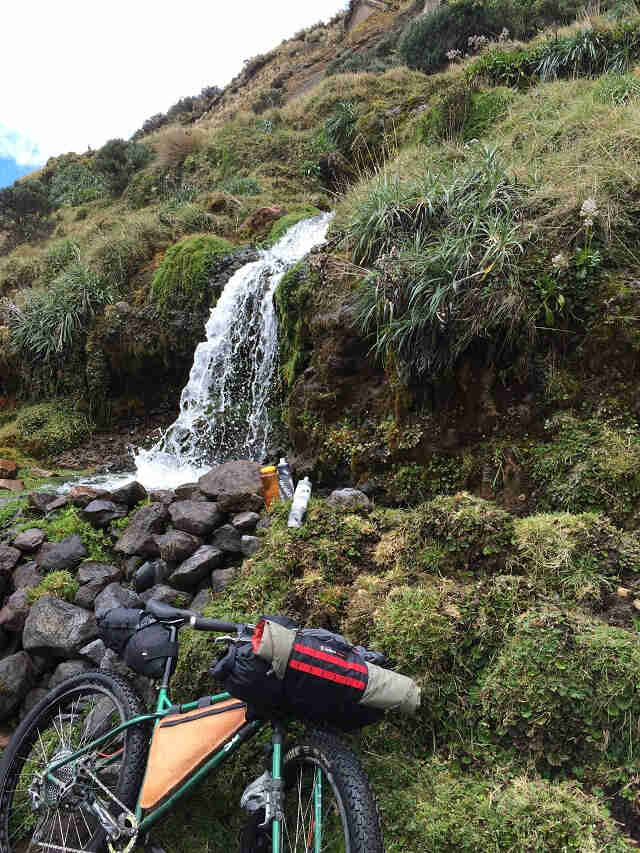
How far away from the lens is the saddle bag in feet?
7.14

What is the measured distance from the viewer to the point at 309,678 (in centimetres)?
217

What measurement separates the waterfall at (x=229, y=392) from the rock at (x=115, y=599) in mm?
2474

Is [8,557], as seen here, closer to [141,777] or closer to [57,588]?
[57,588]

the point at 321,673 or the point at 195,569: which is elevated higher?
the point at 321,673

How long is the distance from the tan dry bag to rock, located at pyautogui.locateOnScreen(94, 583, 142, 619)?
71.5 inches

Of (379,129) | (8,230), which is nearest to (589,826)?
(379,129)

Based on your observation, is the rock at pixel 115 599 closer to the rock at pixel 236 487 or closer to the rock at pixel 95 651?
the rock at pixel 95 651

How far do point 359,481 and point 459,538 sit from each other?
1.50 m

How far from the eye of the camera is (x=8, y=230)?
1784 centimetres

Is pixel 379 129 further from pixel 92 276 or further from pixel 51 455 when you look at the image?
pixel 51 455

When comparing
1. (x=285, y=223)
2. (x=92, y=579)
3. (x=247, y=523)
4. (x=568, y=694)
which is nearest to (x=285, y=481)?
(x=247, y=523)

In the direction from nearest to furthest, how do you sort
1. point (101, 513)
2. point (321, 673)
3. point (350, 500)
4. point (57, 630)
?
1. point (321, 673)
2. point (57, 630)
3. point (350, 500)
4. point (101, 513)

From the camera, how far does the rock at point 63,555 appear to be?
496cm

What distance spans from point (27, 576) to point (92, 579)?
0.73m
